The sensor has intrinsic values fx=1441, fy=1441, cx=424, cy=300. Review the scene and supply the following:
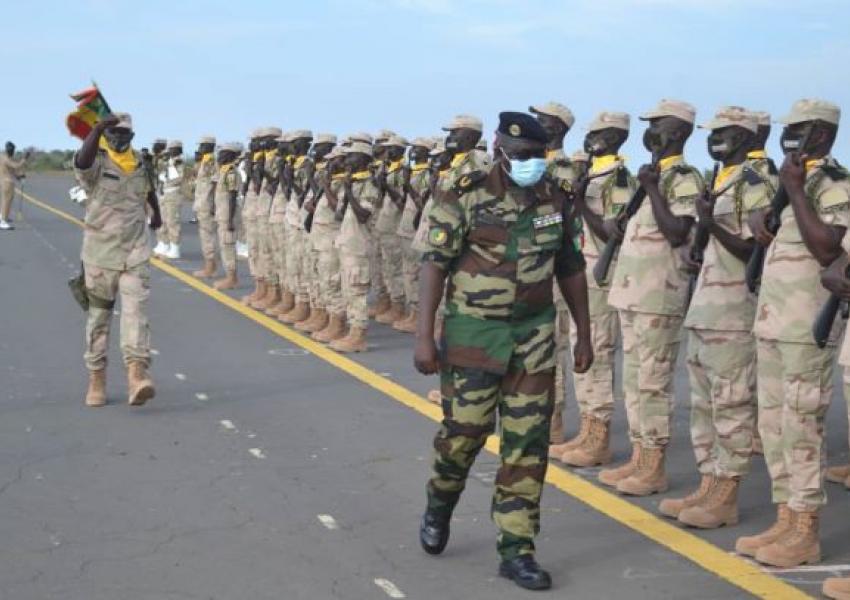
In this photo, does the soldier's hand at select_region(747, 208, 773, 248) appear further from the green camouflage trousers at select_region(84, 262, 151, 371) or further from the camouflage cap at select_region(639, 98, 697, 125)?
the green camouflage trousers at select_region(84, 262, 151, 371)

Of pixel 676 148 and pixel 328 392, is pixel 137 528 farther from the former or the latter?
pixel 328 392

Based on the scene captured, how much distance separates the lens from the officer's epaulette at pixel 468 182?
20.3ft

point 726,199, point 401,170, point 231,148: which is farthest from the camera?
point 231,148

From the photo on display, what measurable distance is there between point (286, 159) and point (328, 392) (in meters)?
5.24

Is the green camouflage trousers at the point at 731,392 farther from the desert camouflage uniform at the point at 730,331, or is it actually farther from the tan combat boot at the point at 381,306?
the tan combat boot at the point at 381,306

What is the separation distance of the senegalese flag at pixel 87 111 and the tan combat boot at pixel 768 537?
531cm

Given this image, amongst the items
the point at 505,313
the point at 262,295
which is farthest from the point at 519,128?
the point at 262,295

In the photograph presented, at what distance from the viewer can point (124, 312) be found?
10281mm

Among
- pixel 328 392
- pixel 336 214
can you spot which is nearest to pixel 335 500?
pixel 328 392

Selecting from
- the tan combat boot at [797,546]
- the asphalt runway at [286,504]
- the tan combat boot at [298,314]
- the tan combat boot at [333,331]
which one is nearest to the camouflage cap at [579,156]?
the asphalt runway at [286,504]

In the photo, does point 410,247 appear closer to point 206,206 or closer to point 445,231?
point 206,206

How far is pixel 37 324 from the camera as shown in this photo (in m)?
15.0

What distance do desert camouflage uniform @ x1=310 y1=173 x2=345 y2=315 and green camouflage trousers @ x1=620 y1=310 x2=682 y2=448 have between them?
251 inches

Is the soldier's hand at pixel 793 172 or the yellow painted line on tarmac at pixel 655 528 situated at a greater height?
the soldier's hand at pixel 793 172
